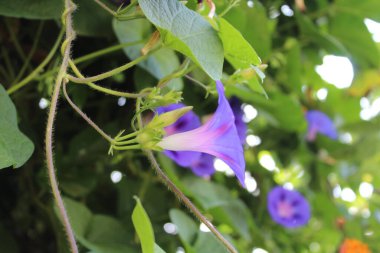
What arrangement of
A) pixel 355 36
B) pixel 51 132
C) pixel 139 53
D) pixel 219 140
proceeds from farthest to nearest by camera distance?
1. pixel 355 36
2. pixel 139 53
3. pixel 219 140
4. pixel 51 132

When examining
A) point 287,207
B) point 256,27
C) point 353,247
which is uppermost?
point 256,27

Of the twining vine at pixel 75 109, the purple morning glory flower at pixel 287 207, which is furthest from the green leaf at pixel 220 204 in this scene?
the twining vine at pixel 75 109

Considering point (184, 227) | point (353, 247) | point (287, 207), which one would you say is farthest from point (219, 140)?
point (353, 247)

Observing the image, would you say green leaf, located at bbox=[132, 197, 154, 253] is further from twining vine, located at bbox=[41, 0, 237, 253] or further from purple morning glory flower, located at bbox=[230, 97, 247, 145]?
purple morning glory flower, located at bbox=[230, 97, 247, 145]

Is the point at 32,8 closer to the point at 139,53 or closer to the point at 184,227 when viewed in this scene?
the point at 139,53

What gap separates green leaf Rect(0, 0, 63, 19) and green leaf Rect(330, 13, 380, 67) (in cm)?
59

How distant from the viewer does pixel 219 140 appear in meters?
0.52

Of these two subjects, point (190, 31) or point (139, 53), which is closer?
point (190, 31)

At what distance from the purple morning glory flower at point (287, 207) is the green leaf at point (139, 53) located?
0.44m

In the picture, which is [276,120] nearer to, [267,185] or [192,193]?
[267,185]

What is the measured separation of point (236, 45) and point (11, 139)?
0.21 meters

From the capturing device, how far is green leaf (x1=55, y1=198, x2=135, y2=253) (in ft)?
2.17

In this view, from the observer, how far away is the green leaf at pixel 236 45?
49cm

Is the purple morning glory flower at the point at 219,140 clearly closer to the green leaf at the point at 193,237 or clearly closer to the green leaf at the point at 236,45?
the green leaf at the point at 236,45
